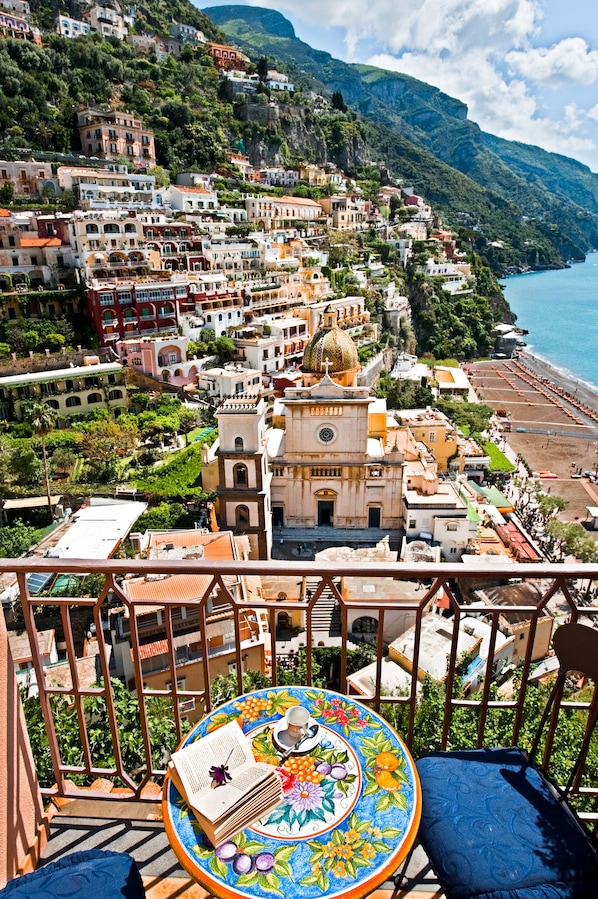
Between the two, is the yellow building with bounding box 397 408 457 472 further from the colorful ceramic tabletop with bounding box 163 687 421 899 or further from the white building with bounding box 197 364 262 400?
the colorful ceramic tabletop with bounding box 163 687 421 899

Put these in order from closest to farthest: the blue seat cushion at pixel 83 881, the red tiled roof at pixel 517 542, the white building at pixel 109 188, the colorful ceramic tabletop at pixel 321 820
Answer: the colorful ceramic tabletop at pixel 321 820 → the blue seat cushion at pixel 83 881 → the red tiled roof at pixel 517 542 → the white building at pixel 109 188

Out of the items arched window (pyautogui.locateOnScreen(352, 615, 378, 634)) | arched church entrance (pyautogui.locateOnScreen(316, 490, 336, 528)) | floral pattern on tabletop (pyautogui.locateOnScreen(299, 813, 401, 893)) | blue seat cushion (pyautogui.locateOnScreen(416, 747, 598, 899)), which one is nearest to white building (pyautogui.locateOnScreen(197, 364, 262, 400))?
arched church entrance (pyautogui.locateOnScreen(316, 490, 336, 528))

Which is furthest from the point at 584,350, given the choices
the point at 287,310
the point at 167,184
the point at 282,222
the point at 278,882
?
the point at 278,882

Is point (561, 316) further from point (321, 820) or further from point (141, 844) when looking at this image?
point (321, 820)

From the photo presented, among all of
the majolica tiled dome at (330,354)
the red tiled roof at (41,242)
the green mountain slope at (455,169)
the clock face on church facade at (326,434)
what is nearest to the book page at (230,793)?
the clock face on church facade at (326,434)

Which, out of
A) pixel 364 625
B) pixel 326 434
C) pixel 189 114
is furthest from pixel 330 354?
pixel 189 114

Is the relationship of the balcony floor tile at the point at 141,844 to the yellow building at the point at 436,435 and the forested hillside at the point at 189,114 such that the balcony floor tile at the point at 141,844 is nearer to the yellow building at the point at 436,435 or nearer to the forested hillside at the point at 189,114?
the yellow building at the point at 436,435
